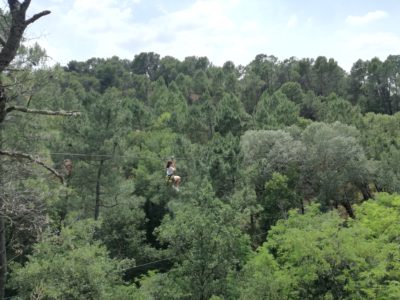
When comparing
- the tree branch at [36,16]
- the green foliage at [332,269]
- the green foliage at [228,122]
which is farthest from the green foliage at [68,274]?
the green foliage at [228,122]

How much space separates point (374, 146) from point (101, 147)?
24.0 meters

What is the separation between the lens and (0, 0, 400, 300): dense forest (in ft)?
44.8

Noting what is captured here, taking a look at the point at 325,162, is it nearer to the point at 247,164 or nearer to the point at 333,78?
the point at 247,164

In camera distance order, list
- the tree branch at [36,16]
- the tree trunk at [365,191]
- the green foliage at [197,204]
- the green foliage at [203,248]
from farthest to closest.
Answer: the tree trunk at [365,191], the green foliage at [203,248], the green foliage at [197,204], the tree branch at [36,16]

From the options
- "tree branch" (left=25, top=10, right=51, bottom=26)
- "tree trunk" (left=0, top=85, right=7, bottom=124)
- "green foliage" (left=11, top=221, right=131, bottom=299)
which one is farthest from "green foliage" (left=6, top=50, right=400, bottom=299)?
"tree branch" (left=25, top=10, right=51, bottom=26)

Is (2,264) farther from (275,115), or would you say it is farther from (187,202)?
(275,115)

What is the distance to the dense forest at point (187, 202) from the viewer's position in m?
13.6

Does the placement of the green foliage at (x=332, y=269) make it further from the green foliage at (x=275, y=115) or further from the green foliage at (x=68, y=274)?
the green foliage at (x=275, y=115)

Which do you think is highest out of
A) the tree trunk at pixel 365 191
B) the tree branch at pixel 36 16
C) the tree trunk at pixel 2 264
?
the tree branch at pixel 36 16

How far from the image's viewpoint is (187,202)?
2653 cm

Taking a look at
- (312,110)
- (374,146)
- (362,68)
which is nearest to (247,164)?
(374,146)

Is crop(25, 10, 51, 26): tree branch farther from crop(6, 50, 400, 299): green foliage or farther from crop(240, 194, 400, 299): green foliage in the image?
crop(240, 194, 400, 299): green foliage

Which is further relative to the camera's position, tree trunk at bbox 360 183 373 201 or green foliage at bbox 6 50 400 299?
tree trunk at bbox 360 183 373 201

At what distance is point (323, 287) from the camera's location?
17.2 m
